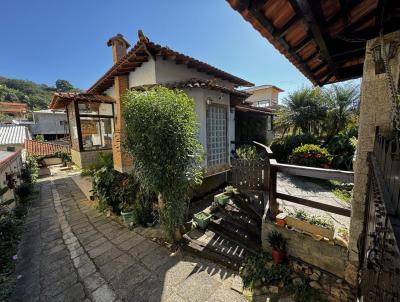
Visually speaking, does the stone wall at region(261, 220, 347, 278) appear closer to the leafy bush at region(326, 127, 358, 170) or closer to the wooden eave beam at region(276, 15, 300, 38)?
the wooden eave beam at region(276, 15, 300, 38)

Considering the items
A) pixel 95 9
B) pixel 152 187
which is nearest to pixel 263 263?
pixel 152 187

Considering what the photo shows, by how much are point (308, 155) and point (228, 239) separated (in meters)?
6.23

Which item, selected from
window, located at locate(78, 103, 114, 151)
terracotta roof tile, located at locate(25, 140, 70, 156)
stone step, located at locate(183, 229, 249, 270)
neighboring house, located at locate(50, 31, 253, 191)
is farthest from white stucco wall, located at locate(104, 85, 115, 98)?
terracotta roof tile, located at locate(25, 140, 70, 156)

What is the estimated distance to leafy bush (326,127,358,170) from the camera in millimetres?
9550

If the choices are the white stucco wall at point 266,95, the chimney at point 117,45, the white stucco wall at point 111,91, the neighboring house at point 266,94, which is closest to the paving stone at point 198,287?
the white stucco wall at point 111,91

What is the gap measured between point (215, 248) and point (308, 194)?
4245 mm

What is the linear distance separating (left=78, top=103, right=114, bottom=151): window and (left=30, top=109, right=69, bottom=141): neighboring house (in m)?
21.6

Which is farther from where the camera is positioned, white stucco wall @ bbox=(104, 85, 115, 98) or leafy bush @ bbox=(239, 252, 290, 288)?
white stucco wall @ bbox=(104, 85, 115, 98)

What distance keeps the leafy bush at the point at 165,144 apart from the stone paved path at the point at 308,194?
10.8 ft

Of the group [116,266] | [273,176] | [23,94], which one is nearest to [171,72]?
[273,176]

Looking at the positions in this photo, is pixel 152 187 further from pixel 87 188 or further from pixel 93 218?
pixel 87 188

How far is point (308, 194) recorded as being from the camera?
702cm

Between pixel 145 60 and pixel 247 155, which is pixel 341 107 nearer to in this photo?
pixel 247 155

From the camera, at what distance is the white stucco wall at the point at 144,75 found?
23.3 ft
